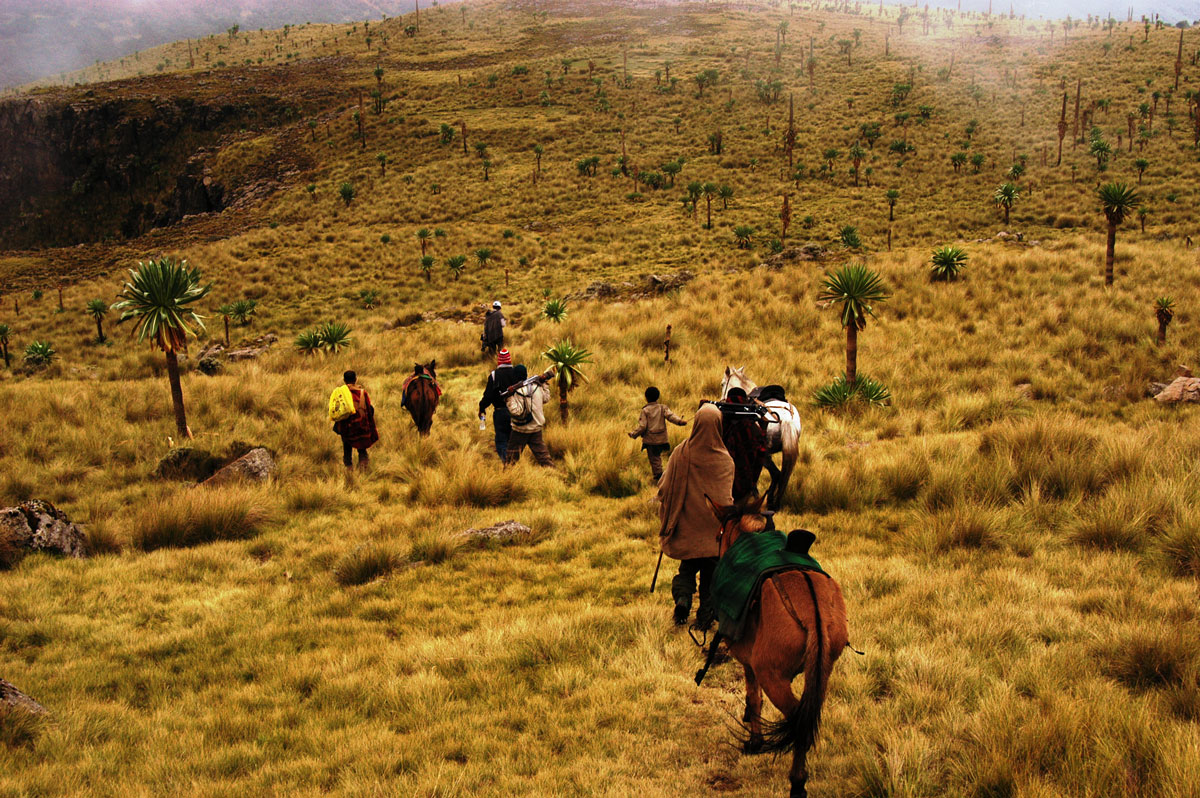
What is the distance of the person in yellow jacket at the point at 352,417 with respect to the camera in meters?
10.7

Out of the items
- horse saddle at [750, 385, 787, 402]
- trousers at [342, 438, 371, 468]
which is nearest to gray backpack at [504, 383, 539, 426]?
trousers at [342, 438, 371, 468]

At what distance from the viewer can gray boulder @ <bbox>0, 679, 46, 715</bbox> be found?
443cm

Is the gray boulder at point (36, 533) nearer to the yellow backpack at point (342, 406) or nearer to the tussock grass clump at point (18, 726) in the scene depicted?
the yellow backpack at point (342, 406)

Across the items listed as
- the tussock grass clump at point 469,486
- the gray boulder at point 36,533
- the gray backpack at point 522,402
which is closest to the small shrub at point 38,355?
the gray boulder at point 36,533

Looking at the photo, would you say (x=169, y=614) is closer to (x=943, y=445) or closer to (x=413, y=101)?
(x=943, y=445)

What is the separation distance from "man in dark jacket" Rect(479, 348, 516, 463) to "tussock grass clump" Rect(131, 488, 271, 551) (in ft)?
12.5

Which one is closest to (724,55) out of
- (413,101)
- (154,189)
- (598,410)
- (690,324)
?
(413,101)

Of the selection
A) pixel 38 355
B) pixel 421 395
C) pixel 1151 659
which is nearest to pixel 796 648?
pixel 1151 659

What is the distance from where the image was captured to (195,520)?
340 inches

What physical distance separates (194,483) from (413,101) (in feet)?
237

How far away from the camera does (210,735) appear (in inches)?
176

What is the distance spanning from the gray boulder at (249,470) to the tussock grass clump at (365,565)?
403 centimetres

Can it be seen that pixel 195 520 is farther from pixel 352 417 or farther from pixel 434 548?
pixel 434 548

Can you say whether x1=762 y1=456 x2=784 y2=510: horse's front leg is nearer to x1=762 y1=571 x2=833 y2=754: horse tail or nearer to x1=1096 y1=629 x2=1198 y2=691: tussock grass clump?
x1=762 y1=571 x2=833 y2=754: horse tail
